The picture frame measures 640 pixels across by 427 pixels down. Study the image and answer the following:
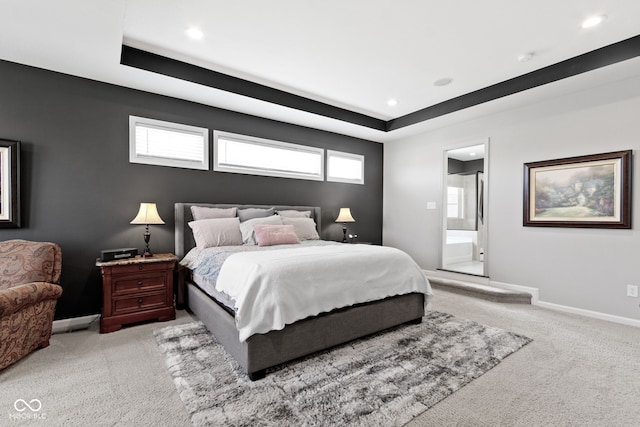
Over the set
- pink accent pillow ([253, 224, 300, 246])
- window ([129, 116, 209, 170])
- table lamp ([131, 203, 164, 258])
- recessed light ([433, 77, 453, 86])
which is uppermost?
recessed light ([433, 77, 453, 86])

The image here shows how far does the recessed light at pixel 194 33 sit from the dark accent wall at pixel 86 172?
3.82 ft

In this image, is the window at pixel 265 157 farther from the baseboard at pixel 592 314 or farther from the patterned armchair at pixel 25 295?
the baseboard at pixel 592 314

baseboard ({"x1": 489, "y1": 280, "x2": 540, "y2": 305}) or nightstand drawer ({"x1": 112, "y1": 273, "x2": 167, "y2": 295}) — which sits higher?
nightstand drawer ({"x1": 112, "y1": 273, "x2": 167, "y2": 295})

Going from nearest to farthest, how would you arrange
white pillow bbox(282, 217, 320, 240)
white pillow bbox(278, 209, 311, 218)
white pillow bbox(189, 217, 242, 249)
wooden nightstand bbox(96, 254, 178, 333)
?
wooden nightstand bbox(96, 254, 178, 333) < white pillow bbox(189, 217, 242, 249) < white pillow bbox(282, 217, 320, 240) < white pillow bbox(278, 209, 311, 218)

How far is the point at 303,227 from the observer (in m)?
4.21

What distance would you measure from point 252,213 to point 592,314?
14.2 feet

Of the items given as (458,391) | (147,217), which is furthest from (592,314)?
(147,217)

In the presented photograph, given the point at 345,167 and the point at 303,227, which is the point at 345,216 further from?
the point at 303,227

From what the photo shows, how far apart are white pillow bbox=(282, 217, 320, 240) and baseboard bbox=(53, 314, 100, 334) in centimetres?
242

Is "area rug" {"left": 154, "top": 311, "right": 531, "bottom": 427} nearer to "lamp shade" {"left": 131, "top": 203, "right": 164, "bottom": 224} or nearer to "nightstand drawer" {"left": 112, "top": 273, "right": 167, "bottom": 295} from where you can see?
"nightstand drawer" {"left": 112, "top": 273, "right": 167, "bottom": 295}

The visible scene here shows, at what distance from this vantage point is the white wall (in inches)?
127

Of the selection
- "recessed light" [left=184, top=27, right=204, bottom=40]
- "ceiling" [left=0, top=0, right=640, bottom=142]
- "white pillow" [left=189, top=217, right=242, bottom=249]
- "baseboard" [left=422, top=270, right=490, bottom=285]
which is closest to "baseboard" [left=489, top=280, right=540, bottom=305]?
"baseboard" [left=422, top=270, right=490, bottom=285]

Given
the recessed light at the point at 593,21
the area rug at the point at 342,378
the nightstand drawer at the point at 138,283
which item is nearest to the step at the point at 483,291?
the area rug at the point at 342,378

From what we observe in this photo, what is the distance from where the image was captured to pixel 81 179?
3.18 meters
